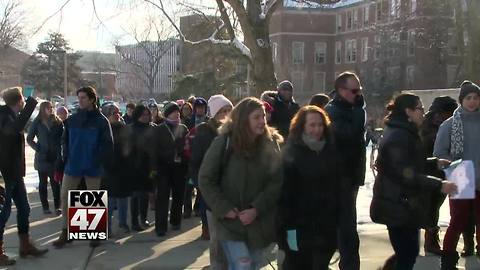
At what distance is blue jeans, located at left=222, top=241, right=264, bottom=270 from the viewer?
180 inches

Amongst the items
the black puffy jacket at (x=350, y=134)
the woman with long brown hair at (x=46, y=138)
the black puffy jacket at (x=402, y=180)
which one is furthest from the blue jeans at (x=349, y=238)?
the woman with long brown hair at (x=46, y=138)

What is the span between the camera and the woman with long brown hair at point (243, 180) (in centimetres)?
451

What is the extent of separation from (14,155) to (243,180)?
3.39 m

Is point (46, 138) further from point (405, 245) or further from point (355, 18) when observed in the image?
point (355, 18)

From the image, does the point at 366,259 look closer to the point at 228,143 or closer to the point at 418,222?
the point at 418,222

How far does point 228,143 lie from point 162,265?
2754 mm

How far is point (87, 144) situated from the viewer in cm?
744

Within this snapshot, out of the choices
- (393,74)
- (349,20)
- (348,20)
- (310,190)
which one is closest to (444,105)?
(310,190)

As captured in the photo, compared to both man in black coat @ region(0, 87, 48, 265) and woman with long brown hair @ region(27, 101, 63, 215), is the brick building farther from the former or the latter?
man in black coat @ region(0, 87, 48, 265)

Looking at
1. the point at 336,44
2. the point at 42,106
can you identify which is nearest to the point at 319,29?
the point at 336,44

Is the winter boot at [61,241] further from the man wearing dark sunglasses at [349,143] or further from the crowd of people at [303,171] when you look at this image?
the man wearing dark sunglasses at [349,143]

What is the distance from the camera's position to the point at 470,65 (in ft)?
90.0

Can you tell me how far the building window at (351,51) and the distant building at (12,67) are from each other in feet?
111

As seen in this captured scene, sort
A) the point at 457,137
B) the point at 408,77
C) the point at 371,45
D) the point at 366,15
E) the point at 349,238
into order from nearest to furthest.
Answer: the point at 349,238
the point at 457,137
the point at 408,77
the point at 371,45
the point at 366,15
